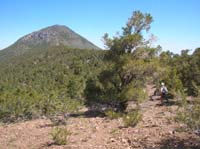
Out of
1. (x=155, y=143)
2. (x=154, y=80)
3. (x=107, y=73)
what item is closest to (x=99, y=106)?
(x=107, y=73)

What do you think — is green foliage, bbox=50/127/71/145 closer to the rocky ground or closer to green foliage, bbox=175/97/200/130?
the rocky ground

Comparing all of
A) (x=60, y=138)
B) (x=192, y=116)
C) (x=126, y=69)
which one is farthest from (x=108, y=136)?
(x=126, y=69)

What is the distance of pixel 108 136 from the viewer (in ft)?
34.2

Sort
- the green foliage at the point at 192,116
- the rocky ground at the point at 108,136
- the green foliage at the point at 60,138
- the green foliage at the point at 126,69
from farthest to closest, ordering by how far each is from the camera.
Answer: the green foliage at the point at 126,69
the green foliage at the point at 60,138
the rocky ground at the point at 108,136
the green foliage at the point at 192,116

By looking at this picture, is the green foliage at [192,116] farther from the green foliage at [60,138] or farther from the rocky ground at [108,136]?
the green foliage at [60,138]

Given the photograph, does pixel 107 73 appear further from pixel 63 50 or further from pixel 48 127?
pixel 63 50

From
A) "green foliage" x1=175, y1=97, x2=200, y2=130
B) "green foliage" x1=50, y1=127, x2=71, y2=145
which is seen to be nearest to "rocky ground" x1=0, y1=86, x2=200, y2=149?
"green foliage" x1=50, y1=127, x2=71, y2=145

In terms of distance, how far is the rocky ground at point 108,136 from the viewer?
29.7 feet

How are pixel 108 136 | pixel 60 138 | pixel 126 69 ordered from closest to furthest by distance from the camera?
pixel 60 138 < pixel 108 136 < pixel 126 69

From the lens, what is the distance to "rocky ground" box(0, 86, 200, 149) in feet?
29.7

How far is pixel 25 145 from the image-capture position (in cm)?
1063

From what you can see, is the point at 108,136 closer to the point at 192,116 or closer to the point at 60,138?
the point at 60,138

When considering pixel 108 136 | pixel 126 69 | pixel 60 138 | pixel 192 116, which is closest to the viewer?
pixel 192 116

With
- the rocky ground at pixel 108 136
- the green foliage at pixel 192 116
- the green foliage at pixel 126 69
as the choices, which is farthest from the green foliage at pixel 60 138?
the green foliage at pixel 126 69
